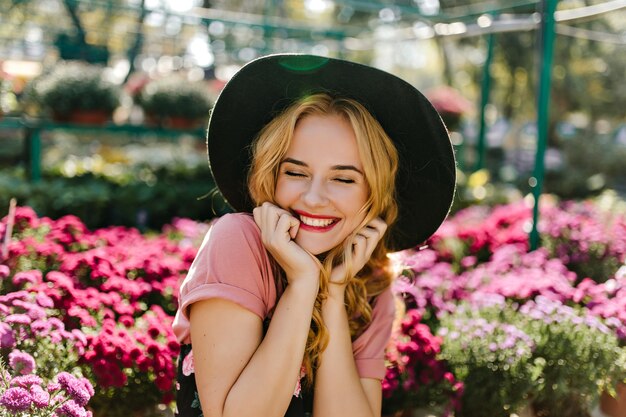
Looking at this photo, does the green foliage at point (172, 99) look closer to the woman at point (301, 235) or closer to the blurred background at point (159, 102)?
the blurred background at point (159, 102)

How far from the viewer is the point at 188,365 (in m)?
1.79

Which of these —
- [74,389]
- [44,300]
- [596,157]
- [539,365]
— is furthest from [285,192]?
[596,157]

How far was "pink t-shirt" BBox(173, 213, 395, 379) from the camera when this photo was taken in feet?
5.18

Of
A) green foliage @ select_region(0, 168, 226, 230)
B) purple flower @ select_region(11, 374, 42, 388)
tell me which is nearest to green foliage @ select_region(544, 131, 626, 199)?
green foliage @ select_region(0, 168, 226, 230)

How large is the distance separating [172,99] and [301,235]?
649 centimetres

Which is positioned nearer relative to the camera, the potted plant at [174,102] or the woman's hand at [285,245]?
the woman's hand at [285,245]

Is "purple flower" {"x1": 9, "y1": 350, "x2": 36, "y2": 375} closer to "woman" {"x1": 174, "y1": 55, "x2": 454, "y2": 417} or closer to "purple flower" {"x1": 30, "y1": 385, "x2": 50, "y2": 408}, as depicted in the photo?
"purple flower" {"x1": 30, "y1": 385, "x2": 50, "y2": 408}

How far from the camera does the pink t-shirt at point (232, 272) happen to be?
158 cm

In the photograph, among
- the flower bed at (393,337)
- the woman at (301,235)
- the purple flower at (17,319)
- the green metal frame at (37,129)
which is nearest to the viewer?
the woman at (301,235)

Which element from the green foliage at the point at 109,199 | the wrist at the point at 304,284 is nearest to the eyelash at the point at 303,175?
the wrist at the point at 304,284

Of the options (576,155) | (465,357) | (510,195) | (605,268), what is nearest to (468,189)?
(510,195)

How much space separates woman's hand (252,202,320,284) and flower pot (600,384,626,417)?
1.61 metres

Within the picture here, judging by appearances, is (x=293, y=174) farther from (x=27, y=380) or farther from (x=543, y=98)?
(x=543, y=98)

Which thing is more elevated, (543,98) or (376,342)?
A: (543,98)
